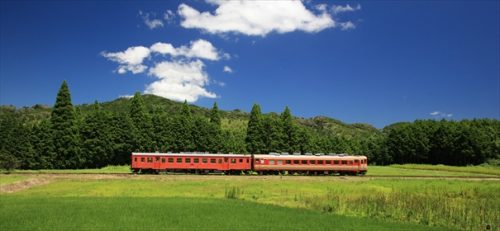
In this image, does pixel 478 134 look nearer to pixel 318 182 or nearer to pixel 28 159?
pixel 318 182

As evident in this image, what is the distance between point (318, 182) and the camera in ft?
145

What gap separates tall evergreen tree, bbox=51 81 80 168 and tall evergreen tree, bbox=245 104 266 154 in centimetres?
2737

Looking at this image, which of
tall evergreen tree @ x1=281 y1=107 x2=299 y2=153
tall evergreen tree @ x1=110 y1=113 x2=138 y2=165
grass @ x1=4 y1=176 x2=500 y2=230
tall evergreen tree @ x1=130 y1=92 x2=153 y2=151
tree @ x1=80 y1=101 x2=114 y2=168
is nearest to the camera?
grass @ x1=4 y1=176 x2=500 y2=230

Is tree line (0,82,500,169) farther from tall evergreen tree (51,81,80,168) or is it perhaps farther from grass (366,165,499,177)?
grass (366,165,499,177)

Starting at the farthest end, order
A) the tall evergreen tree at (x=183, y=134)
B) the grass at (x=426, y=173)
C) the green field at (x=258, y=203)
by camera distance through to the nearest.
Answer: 1. the tall evergreen tree at (x=183, y=134)
2. the grass at (x=426, y=173)
3. the green field at (x=258, y=203)

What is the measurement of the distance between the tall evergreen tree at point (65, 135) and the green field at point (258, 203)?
53.8 ft

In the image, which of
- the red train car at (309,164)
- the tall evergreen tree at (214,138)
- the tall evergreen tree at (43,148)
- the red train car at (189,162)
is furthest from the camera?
the tall evergreen tree at (214,138)

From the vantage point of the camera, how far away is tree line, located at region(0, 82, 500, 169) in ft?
198

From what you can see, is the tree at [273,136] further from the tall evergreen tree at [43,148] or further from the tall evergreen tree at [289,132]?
the tall evergreen tree at [43,148]

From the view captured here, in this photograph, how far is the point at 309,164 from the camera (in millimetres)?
53844

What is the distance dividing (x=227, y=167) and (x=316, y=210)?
26.4 metres

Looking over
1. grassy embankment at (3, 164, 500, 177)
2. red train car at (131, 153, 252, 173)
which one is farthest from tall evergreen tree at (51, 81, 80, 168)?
red train car at (131, 153, 252, 173)

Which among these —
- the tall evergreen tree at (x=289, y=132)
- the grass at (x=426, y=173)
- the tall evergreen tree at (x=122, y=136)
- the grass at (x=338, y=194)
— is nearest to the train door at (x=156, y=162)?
the grass at (x=338, y=194)

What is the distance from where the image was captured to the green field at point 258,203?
70.8ft
